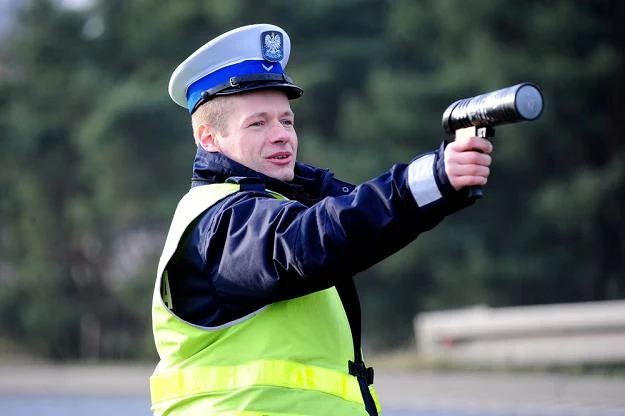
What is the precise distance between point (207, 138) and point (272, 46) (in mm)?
314

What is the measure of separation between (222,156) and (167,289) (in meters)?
0.39

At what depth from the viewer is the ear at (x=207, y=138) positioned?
3.49 m

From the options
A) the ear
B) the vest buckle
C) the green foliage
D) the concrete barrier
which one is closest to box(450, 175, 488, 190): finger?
the vest buckle

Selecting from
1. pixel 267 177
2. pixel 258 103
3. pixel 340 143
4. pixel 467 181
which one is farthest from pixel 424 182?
pixel 340 143

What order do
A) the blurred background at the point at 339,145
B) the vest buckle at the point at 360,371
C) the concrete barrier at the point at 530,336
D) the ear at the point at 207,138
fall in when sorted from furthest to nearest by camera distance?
1. the blurred background at the point at 339,145
2. the concrete barrier at the point at 530,336
3. the ear at the point at 207,138
4. the vest buckle at the point at 360,371

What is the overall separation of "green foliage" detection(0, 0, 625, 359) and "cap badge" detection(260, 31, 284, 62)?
14.5 meters

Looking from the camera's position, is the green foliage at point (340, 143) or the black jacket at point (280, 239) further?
the green foliage at point (340, 143)

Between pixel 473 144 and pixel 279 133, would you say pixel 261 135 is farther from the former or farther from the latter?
pixel 473 144

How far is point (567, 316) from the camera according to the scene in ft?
43.4

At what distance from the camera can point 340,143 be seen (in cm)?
1998

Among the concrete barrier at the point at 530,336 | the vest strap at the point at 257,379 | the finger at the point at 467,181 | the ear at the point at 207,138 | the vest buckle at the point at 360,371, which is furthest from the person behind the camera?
the concrete barrier at the point at 530,336

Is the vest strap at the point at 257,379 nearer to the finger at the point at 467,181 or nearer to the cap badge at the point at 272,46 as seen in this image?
the finger at the point at 467,181

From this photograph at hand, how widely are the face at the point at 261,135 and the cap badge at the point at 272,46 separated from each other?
117 millimetres

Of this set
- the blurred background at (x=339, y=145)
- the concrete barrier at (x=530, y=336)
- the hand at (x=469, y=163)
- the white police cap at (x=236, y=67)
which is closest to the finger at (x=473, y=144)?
the hand at (x=469, y=163)
